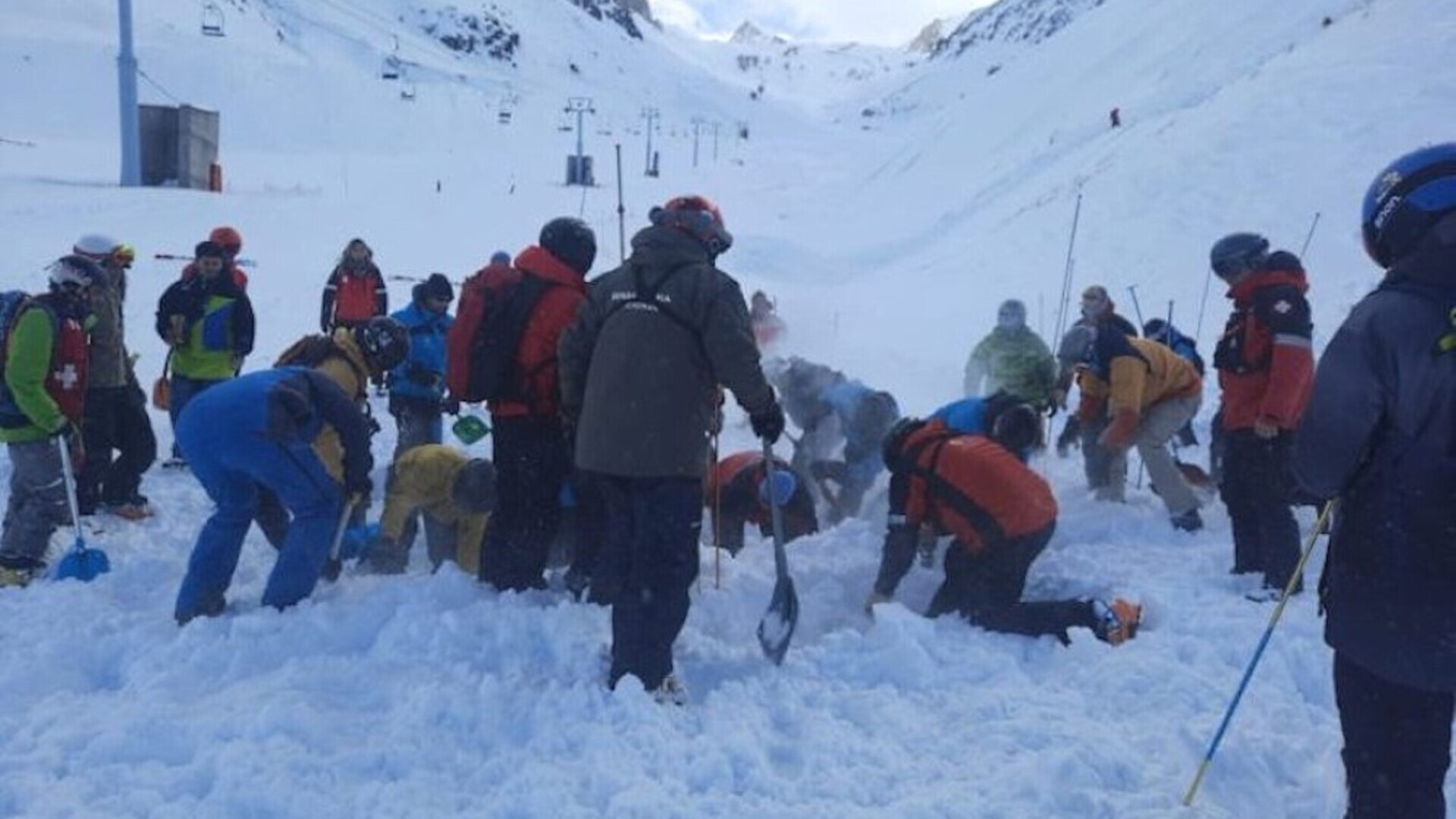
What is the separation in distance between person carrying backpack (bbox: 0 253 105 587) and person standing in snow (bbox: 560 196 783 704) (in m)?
3.28

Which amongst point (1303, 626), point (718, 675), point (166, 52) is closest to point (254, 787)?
point (718, 675)

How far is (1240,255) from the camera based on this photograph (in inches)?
225

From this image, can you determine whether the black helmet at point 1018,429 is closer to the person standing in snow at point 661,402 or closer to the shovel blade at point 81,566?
the person standing in snow at point 661,402

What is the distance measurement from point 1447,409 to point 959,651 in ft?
8.30

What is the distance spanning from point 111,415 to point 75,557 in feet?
5.71

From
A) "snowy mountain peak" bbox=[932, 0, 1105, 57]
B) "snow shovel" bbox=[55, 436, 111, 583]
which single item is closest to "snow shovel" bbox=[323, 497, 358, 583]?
"snow shovel" bbox=[55, 436, 111, 583]

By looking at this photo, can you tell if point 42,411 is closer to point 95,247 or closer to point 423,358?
point 95,247

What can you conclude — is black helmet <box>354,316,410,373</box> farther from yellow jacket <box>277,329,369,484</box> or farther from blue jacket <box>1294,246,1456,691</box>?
blue jacket <box>1294,246,1456,691</box>

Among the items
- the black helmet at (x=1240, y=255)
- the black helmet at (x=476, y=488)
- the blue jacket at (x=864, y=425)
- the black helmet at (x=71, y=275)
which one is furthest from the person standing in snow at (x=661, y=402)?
the blue jacket at (x=864, y=425)

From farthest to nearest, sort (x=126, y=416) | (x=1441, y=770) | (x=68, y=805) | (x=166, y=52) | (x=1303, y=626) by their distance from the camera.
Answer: (x=166, y=52) < (x=126, y=416) < (x=1303, y=626) < (x=68, y=805) < (x=1441, y=770)

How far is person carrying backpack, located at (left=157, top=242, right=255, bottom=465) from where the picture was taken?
7.45m

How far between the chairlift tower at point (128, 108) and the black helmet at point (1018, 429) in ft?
71.9

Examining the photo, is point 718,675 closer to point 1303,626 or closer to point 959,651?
point 959,651

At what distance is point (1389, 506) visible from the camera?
8.19ft
